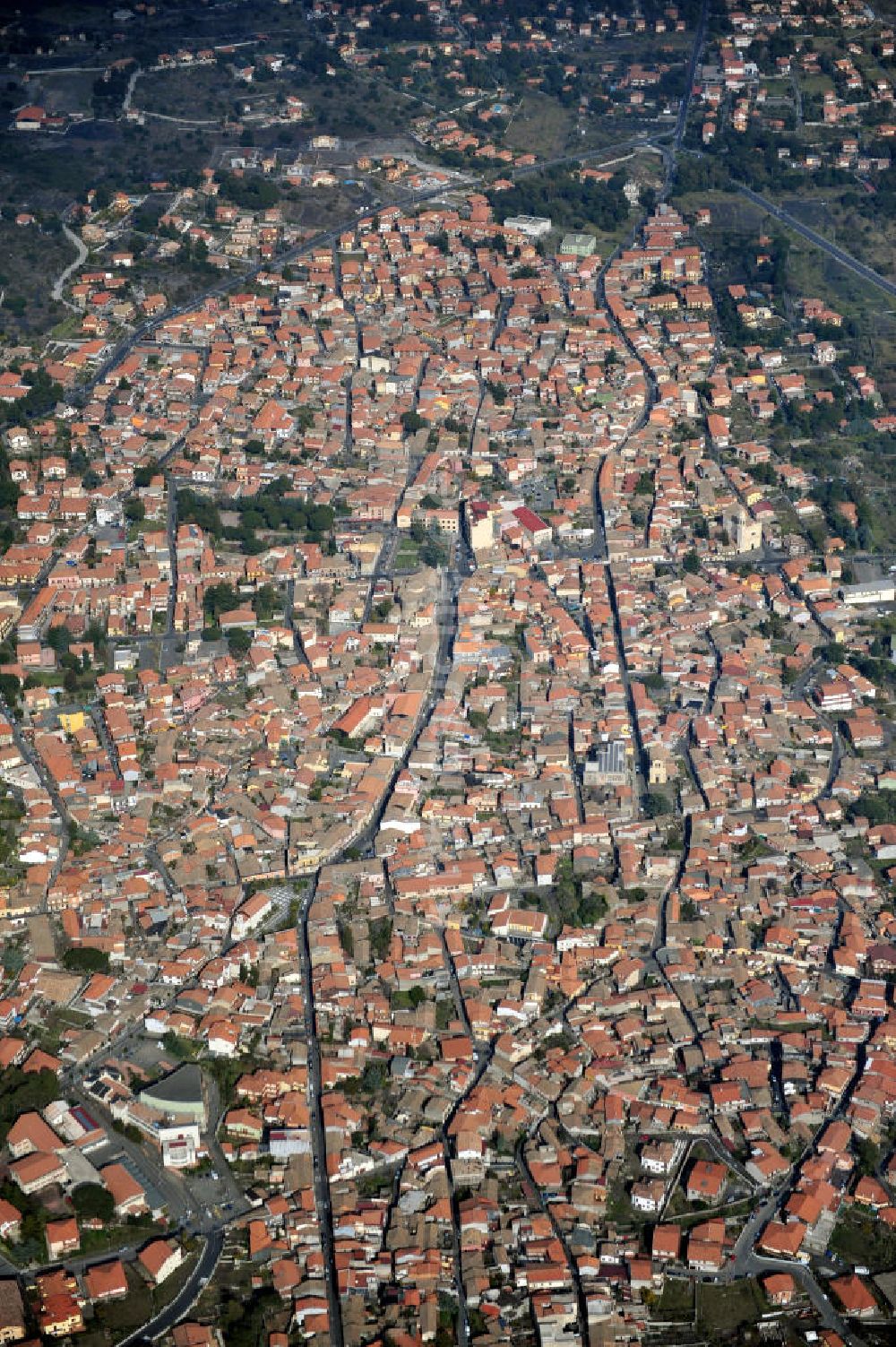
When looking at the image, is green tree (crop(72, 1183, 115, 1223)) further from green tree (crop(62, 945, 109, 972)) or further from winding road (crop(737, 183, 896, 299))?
winding road (crop(737, 183, 896, 299))

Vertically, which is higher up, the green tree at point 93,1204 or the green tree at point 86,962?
the green tree at point 93,1204

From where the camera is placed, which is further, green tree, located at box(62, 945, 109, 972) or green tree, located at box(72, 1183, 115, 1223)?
green tree, located at box(62, 945, 109, 972)

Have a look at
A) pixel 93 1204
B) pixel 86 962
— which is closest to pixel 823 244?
pixel 86 962

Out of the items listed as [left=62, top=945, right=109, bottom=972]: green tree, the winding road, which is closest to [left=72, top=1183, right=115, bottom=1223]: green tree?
[left=62, top=945, right=109, bottom=972]: green tree

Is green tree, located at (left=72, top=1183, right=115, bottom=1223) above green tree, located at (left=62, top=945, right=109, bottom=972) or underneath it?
above

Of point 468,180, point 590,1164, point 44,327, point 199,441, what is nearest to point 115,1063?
point 590,1164

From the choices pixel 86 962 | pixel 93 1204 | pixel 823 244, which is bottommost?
pixel 823 244

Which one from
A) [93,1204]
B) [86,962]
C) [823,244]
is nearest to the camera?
[93,1204]

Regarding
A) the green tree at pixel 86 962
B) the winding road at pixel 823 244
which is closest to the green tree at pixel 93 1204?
the green tree at pixel 86 962

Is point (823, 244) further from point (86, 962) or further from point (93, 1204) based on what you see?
point (93, 1204)

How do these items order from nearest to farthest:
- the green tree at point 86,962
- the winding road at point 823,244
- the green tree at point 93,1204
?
the green tree at point 93,1204, the green tree at point 86,962, the winding road at point 823,244

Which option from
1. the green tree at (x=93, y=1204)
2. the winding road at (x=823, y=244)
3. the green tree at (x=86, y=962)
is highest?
the green tree at (x=93, y=1204)

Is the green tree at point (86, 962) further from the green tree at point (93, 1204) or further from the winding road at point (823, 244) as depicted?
the winding road at point (823, 244)
